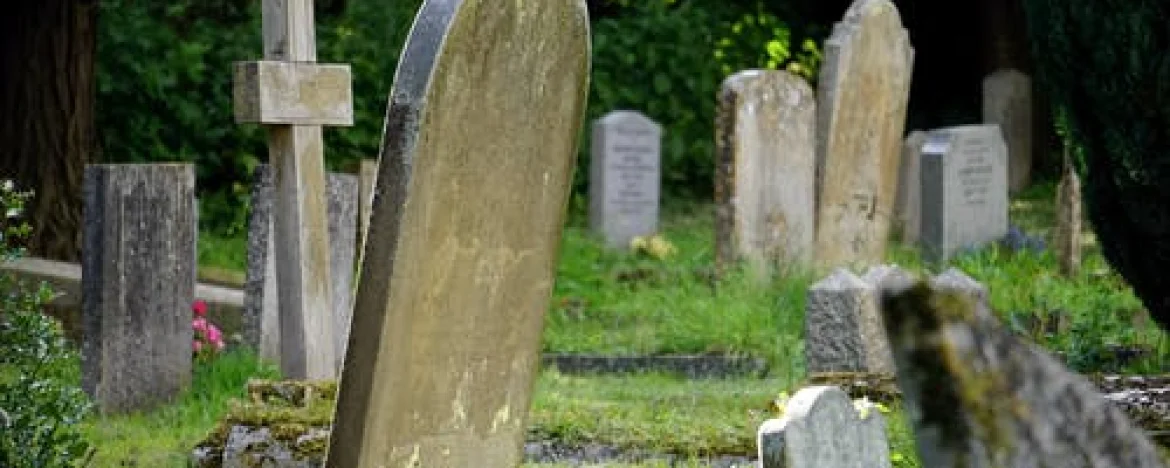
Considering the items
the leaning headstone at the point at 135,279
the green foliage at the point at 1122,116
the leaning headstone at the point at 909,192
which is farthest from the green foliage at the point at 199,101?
the green foliage at the point at 1122,116

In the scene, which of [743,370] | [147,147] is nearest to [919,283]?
[743,370]

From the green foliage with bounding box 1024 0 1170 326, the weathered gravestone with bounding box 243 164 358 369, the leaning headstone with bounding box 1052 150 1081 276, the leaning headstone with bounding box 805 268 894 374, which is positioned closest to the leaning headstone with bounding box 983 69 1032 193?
the leaning headstone with bounding box 1052 150 1081 276

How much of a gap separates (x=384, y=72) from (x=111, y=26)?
2317 mm

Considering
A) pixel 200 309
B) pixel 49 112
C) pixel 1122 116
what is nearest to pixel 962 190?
pixel 49 112

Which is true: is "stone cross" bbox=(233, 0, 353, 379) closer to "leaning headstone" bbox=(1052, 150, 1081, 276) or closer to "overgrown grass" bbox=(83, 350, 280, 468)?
"overgrown grass" bbox=(83, 350, 280, 468)

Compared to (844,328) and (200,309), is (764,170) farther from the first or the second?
(200,309)

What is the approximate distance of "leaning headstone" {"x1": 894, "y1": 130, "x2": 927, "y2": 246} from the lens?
17938 mm

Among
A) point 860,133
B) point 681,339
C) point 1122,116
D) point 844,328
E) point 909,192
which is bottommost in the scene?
point 681,339

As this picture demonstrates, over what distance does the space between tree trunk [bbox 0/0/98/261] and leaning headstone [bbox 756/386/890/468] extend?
388 inches

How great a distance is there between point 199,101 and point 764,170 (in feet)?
20.3

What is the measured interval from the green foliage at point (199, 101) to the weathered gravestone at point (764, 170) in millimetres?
4924

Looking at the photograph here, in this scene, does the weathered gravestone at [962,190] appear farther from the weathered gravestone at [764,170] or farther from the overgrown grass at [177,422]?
the overgrown grass at [177,422]

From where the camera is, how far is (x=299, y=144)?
25.5 feet

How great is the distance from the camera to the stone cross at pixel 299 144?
7691 millimetres
